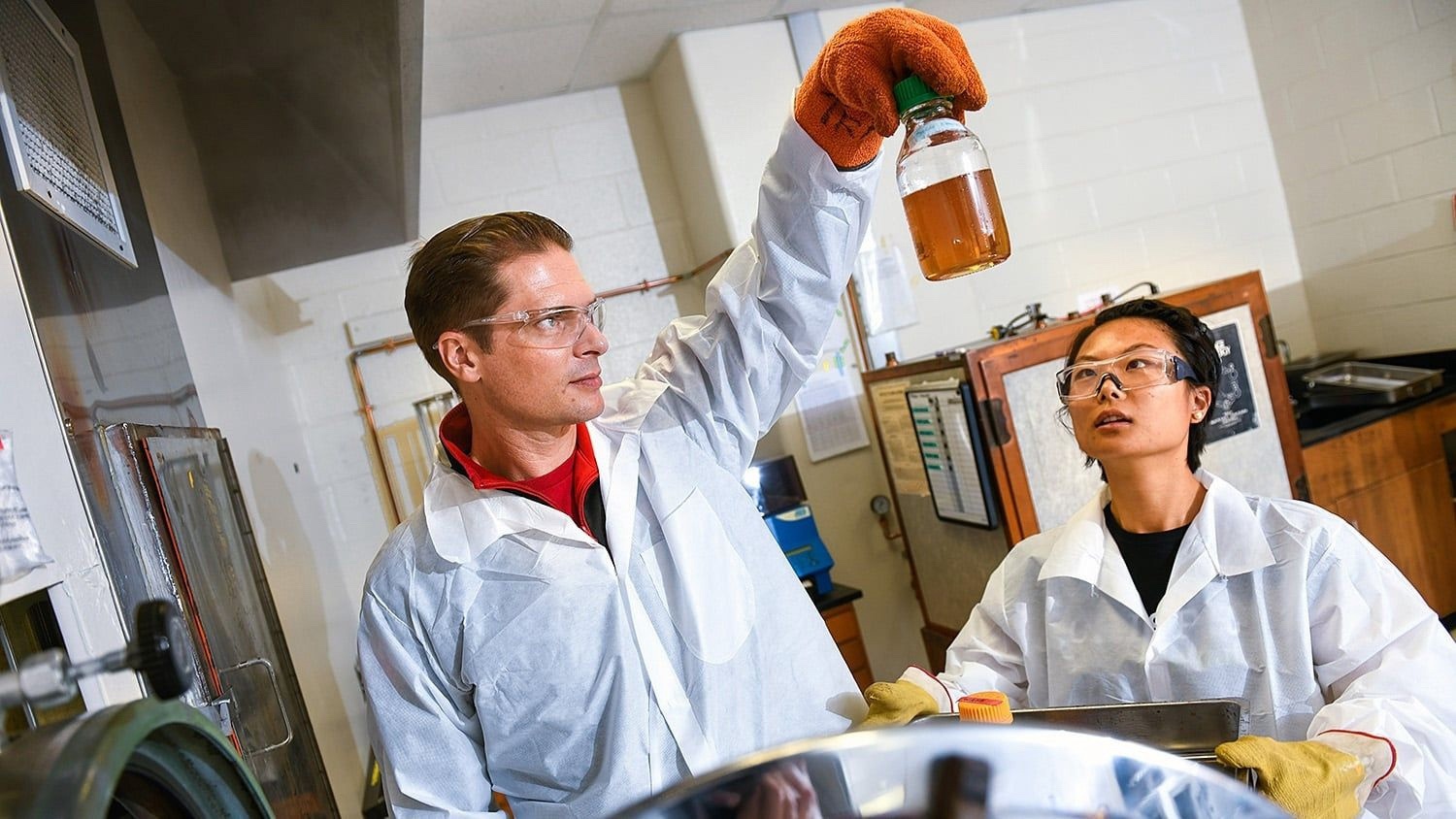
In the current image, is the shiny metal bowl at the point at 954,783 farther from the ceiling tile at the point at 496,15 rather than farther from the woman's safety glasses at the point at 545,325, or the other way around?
the ceiling tile at the point at 496,15

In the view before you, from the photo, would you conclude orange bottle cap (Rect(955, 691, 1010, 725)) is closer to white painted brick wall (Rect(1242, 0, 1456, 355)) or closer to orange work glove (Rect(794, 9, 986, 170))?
orange work glove (Rect(794, 9, 986, 170))

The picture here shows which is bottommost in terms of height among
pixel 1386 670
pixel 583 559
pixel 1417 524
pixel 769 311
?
pixel 1417 524

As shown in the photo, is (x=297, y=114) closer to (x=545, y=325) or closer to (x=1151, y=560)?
(x=545, y=325)

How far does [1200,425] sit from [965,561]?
1258 mm

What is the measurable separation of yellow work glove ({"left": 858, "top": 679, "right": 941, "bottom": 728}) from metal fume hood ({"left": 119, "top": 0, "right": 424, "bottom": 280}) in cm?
114

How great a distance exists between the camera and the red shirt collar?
1400 mm

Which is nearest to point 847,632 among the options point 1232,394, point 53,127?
point 1232,394

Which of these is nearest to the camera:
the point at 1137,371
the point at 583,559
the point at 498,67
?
the point at 583,559

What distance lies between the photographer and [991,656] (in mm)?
1826

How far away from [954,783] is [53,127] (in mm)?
1410

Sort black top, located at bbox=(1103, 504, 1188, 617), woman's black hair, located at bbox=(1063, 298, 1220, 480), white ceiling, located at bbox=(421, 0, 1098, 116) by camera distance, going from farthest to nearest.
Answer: white ceiling, located at bbox=(421, 0, 1098, 116), woman's black hair, located at bbox=(1063, 298, 1220, 480), black top, located at bbox=(1103, 504, 1188, 617)

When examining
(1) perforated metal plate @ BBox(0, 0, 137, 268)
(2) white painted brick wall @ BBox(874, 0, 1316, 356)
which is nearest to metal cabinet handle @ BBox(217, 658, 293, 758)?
(1) perforated metal plate @ BBox(0, 0, 137, 268)

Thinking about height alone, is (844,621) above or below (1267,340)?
below

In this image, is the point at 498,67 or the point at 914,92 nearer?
the point at 914,92
